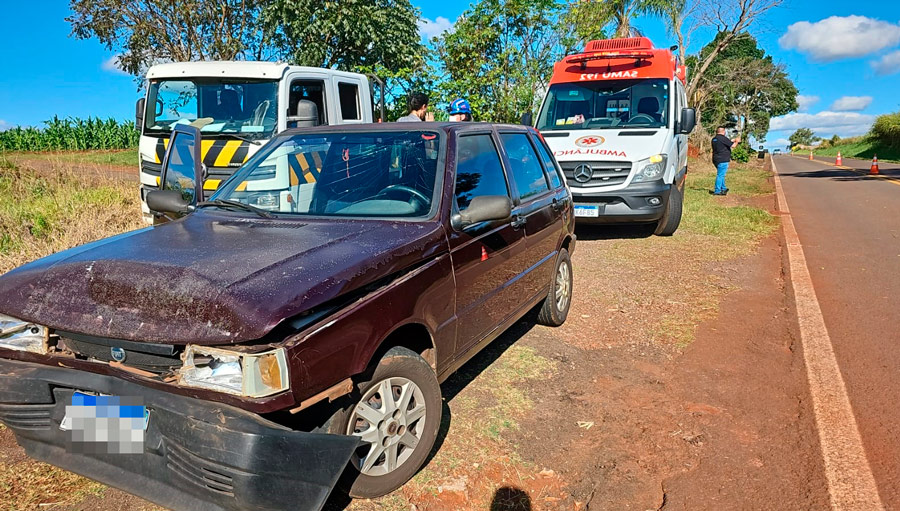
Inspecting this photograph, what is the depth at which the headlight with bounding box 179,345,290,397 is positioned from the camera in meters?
2.23

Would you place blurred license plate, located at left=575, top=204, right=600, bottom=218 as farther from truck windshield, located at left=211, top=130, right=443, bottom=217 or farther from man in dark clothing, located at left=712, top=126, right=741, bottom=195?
man in dark clothing, located at left=712, top=126, right=741, bottom=195

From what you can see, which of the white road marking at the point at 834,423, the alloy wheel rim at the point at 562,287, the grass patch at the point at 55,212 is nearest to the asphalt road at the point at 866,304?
the white road marking at the point at 834,423

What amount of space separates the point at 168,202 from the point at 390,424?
7.63 ft

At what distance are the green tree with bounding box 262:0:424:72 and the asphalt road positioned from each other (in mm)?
10032

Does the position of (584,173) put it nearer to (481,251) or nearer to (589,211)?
(589,211)

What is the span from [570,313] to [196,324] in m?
4.11

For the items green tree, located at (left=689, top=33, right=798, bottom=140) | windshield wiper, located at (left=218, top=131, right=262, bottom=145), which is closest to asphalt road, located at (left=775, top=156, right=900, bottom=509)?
windshield wiper, located at (left=218, top=131, right=262, bottom=145)

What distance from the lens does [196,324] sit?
223 centimetres

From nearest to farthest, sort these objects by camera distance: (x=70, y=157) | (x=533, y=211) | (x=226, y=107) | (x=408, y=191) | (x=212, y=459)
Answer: (x=212, y=459) < (x=408, y=191) < (x=533, y=211) < (x=226, y=107) < (x=70, y=157)

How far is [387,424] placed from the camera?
2.78 metres

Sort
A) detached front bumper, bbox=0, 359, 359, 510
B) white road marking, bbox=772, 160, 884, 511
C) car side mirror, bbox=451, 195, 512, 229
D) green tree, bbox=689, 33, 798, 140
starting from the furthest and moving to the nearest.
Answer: green tree, bbox=689, 33, 798, 140, car side mirror, bbox=451, 195, 512, 229, white road marking, bbox=772, 160, 884, 511, detached front bumper, bbox=0, 359, 359, 510

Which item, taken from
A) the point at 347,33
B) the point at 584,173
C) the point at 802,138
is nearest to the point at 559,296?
the point at 584,173

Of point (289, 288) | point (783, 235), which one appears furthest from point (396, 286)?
point (783, 235)

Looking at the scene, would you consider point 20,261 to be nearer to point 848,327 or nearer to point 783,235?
point 848,327
